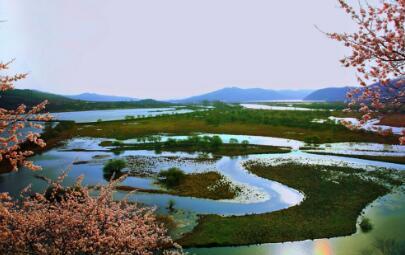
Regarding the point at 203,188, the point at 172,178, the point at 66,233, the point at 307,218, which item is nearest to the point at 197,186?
the point at 203,188

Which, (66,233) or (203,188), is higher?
(66,233)

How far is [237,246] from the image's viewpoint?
84.1ft

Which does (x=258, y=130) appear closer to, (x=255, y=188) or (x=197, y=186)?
(x=255, y=188)

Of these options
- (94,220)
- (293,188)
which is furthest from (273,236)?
(94,220)

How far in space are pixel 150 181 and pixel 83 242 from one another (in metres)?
34.9

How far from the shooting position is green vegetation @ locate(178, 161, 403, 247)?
26625mm

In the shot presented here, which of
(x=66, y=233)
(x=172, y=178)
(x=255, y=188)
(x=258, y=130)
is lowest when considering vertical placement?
(x=255, y=188)

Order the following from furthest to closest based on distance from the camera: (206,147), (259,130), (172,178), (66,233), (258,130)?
1. (258,130)
2. (259,130)
3. (206,147)
4. (172,178)
5. (66,233)

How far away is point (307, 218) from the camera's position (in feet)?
98.6

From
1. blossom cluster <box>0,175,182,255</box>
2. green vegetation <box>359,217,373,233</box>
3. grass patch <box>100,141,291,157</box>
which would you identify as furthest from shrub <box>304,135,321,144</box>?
blossom cluster <box>0,175,182,255</box>

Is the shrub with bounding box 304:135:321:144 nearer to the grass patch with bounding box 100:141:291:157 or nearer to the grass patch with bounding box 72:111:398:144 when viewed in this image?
the grass patch with bounding box 72:111:398:144

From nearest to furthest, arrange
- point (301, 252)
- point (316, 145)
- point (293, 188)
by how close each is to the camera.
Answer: point (301, 252)
point (293, 188)
point (316, 145)

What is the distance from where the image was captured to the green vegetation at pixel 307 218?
1048 inches

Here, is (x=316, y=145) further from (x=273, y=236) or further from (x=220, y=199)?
(x=273, y=236)
